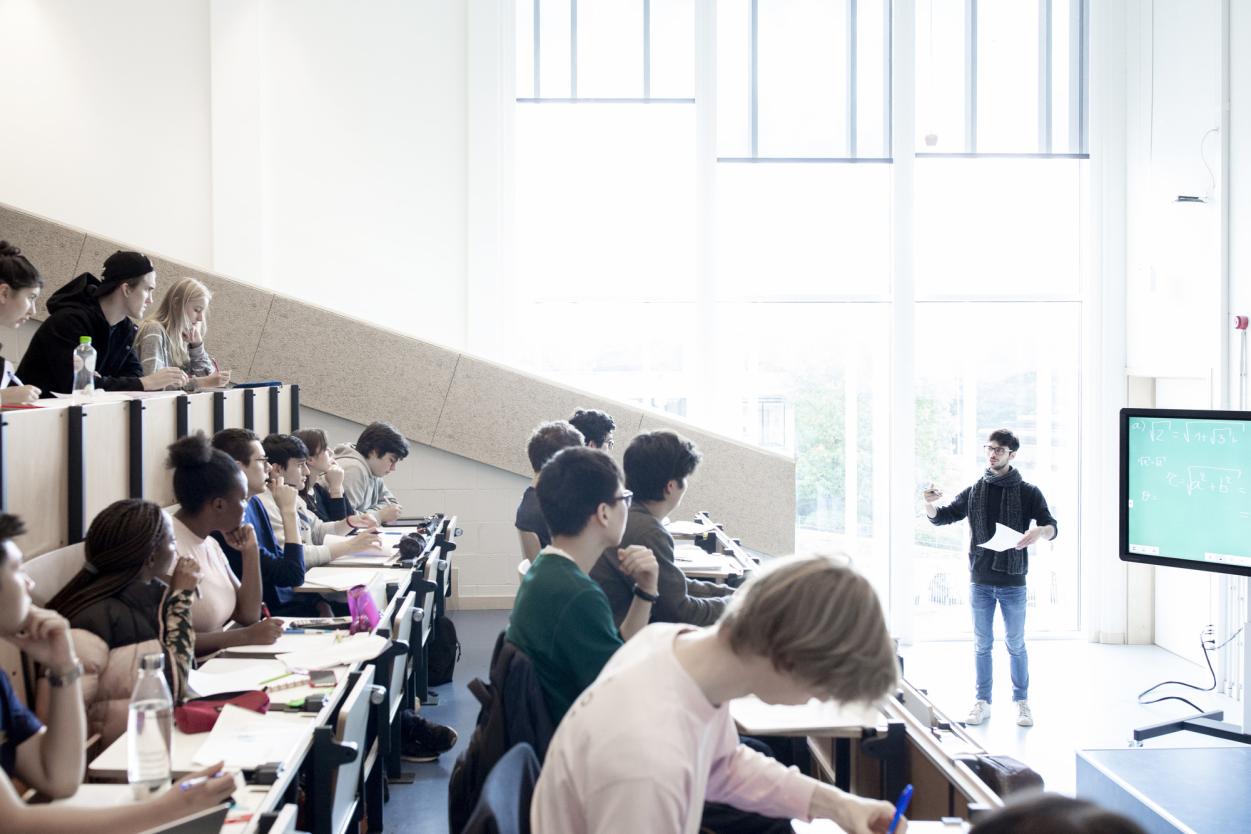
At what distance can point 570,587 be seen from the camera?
258cm

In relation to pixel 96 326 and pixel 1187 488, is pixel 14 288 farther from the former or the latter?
pixel 1187 488

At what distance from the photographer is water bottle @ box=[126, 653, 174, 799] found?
217 cm

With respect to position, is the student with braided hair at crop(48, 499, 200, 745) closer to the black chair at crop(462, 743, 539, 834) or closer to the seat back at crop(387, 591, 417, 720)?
the seat back at crop(387, 591, 417, 720)

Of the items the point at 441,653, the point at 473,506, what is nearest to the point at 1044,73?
the point at 473,506

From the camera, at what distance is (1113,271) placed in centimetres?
876

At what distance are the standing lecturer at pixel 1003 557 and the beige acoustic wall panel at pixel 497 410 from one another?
95.0 inches

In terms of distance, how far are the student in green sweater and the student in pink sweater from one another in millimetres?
696

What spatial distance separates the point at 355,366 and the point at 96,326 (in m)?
2.82

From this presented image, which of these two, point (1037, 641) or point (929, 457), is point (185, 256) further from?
point (1037, 641)

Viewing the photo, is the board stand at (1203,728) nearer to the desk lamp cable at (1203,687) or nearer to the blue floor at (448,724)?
the desk lamp cable at (1203,687)

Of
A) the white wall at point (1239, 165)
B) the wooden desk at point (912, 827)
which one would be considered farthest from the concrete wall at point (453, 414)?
the wooden desk at point (912, 827)

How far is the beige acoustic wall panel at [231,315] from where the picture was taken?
7133 mm

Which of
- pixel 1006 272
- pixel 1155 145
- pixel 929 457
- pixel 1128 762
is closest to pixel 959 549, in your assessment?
pixel 929 457

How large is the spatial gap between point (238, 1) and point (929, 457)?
6.48 metres
